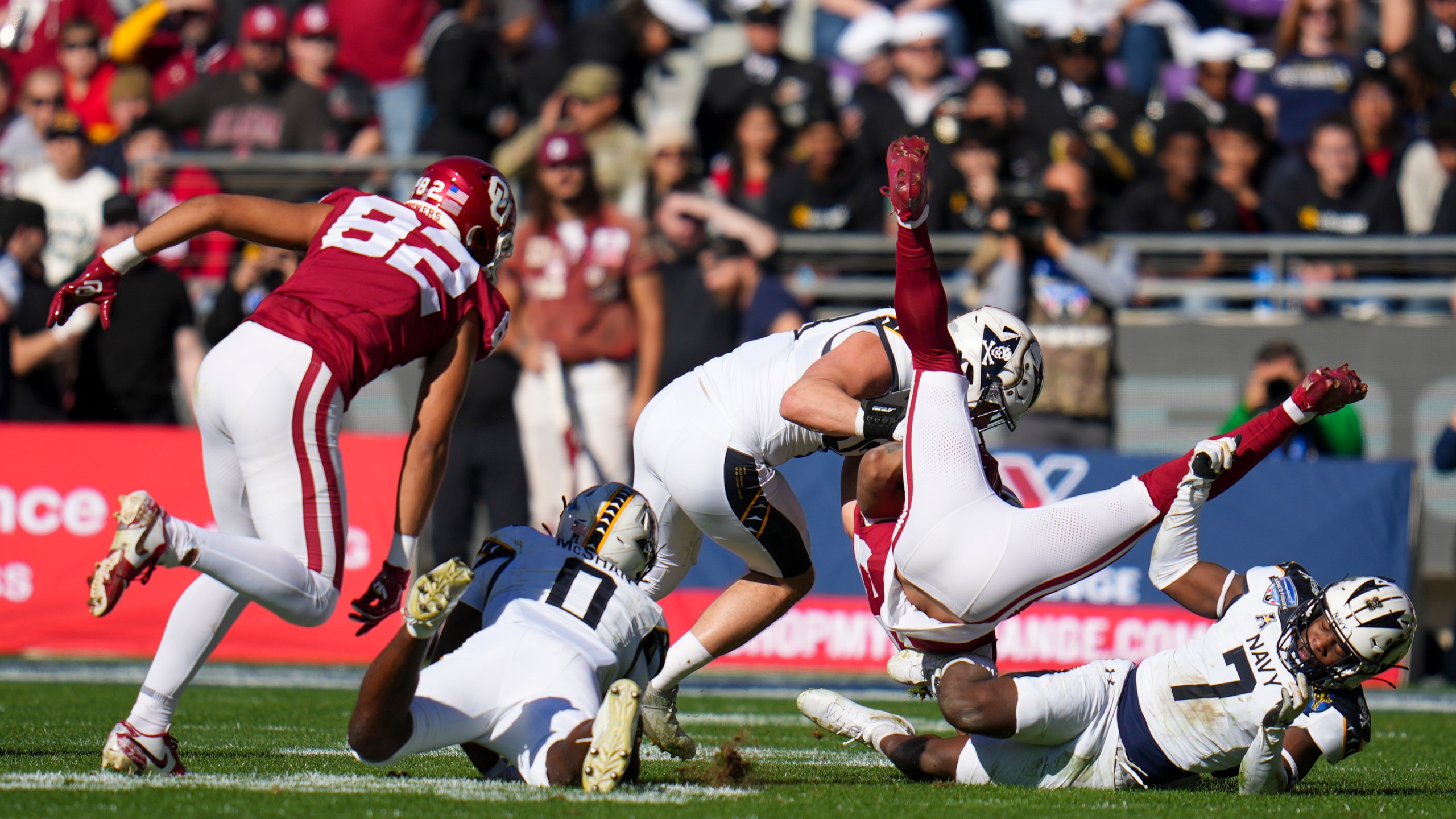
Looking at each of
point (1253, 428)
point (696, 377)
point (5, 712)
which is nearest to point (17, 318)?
point (5, 712)

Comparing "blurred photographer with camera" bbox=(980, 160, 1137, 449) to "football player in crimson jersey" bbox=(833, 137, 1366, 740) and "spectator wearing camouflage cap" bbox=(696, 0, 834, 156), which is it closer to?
"spectator wearing camouflage cap" bbox=(696, 0, 834, 156)

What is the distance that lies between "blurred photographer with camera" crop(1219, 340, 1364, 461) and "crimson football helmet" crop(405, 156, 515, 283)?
5.45 meters

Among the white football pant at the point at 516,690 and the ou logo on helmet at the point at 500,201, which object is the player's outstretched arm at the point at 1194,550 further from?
the ou logo on helmet at the point at 500,201

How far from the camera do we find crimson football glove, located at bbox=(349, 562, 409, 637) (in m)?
4.75

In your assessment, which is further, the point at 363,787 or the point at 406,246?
the point at 406,246

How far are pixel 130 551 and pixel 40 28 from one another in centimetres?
1116

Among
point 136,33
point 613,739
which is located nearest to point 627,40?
point 136,33

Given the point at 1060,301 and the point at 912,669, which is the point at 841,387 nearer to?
the point at 912,669

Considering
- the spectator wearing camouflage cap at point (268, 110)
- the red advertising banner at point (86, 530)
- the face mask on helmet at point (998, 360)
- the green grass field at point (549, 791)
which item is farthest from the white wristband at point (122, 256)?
the spectator wearing camouflage cap at point (268, 110)

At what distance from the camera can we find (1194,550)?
5.19 meters

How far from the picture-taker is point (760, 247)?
34.7 ft

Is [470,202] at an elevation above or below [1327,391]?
above

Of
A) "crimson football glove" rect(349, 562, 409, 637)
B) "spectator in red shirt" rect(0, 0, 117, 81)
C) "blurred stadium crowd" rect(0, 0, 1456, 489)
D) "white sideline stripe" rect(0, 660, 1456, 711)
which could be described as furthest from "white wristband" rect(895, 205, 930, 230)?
"spectator in red shirt" rect(0, 0, 117, 81)

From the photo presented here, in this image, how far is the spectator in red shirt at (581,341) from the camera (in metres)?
9.90
